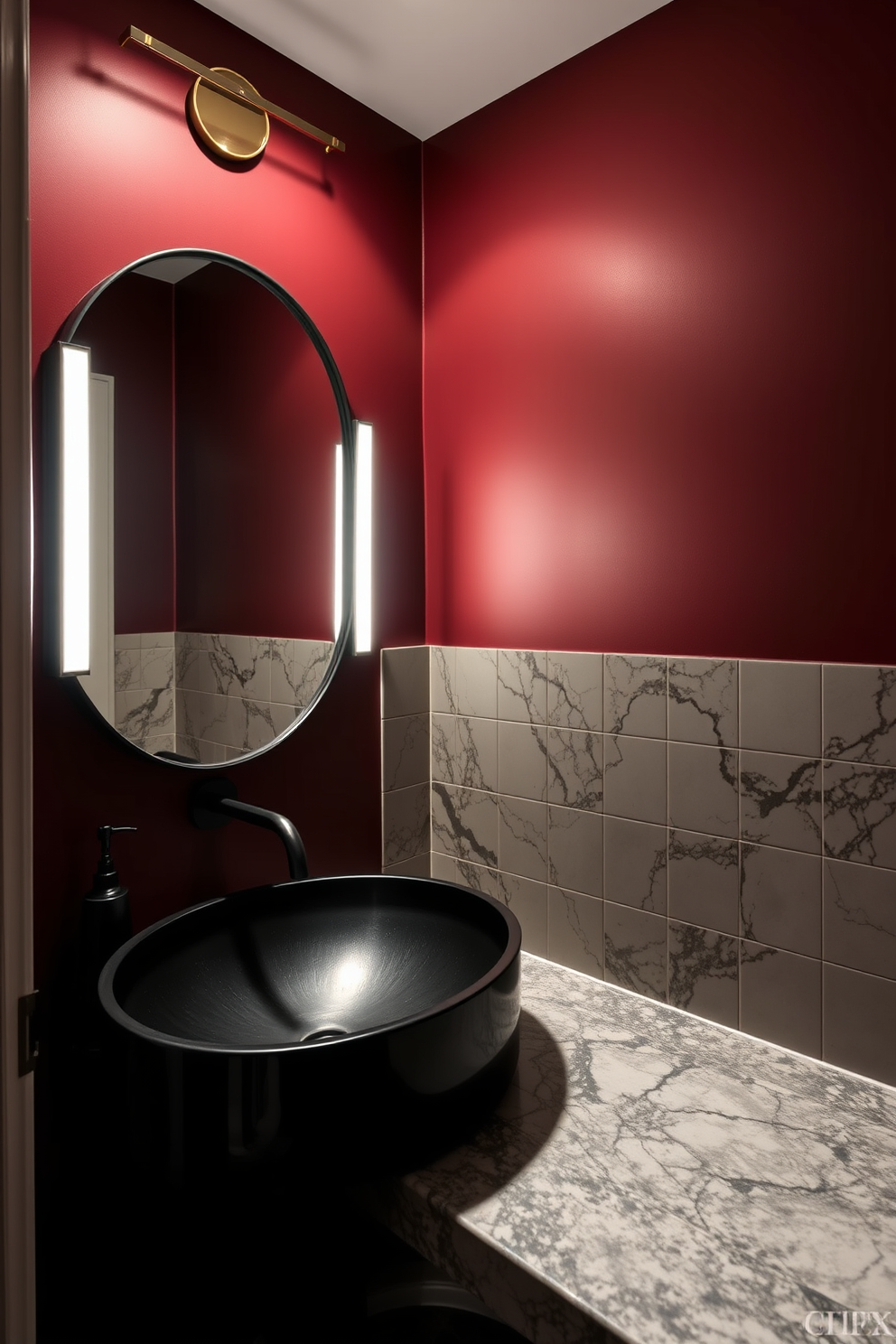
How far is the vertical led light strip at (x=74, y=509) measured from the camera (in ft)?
3.79

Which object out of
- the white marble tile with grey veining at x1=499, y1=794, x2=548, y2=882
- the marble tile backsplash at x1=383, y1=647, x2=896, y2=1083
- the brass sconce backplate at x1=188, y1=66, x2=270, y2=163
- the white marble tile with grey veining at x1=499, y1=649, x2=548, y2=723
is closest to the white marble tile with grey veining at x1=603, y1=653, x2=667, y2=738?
the marble tile backsplash at x1=383, y1=647, x2=896, y2=1083

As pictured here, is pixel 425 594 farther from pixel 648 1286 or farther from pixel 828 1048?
pixel 648 1286

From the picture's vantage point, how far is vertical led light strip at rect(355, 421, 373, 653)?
161cm

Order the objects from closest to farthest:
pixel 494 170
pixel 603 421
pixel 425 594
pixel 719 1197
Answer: pixel 719 1197
pixel 603 421
pixel 494 170
pixel 425 594

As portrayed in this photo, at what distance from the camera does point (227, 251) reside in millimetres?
1407

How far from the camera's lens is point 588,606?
1.53m

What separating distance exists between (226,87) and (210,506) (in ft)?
2.41

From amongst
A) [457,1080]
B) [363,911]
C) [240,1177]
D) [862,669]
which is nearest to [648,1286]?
[457,1080]

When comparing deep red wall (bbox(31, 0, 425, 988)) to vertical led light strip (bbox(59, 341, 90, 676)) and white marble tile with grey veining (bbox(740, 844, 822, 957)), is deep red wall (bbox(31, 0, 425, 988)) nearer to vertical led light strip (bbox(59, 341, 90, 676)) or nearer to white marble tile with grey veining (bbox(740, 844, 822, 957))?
vertical led light strip (bbox(59, 341, 90, 676))

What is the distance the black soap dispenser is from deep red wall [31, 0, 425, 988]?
2.8 inches

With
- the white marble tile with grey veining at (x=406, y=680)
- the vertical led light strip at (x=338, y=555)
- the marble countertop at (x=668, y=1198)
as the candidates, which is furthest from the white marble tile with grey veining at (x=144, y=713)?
the marble countertop at (x=668, y=1198)


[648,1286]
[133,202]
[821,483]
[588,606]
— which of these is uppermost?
[133,202]

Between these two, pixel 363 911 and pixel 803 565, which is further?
pixel 363 911

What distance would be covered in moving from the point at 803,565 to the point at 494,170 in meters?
1.09
